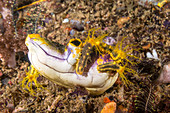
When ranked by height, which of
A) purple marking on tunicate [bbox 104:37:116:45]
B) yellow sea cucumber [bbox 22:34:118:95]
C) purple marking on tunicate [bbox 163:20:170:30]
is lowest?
yellow sea cucumber [bbox 22:34:118:95]

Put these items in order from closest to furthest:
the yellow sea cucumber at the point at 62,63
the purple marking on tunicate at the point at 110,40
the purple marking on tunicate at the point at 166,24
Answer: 1. the yellow sea cucumber at the point at 62,63
2. the purple marking on tunicate at the point at 110,40
3. the purple marking on tunicate at the point at 166,24

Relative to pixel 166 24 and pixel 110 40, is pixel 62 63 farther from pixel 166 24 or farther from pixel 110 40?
pixel 166 24

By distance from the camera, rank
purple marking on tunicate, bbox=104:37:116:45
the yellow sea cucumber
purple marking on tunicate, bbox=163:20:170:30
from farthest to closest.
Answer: purple marking on tunicate, bbox=163:20:170:30 < purple marking on tunicate, bbox=104:37:116:45 < the yellow sea cucumber

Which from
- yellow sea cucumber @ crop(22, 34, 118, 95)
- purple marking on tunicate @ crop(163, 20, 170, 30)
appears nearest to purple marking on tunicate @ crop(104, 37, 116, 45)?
yellow sea cucumber @ crop(22, 34, 118, 95)

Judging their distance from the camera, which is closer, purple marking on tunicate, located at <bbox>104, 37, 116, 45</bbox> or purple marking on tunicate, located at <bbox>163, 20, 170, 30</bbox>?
purple marking on tunicate, located at <bbox>104, 37, 116, 45</bbox>

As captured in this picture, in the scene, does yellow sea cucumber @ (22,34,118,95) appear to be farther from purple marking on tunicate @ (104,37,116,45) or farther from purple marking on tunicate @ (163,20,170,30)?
purple marking on tunicate @ (163,20,170,30)

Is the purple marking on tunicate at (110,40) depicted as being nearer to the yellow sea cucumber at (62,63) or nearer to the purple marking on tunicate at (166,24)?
the yellow sea cucumber at (62,63)

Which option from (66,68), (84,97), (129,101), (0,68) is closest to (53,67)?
(66,68)

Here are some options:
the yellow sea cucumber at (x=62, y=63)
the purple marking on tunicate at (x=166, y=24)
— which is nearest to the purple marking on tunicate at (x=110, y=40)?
the yellow sea cucumber at (x=62, y=63)

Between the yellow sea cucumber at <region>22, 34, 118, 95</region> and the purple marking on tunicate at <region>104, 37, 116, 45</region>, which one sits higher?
the purple marking on tunicate at <region>104, 37, 116, 45</region>

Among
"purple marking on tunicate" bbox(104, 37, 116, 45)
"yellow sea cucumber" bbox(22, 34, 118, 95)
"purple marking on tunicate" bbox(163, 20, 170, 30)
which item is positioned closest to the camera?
"yellow sea cucumber" bbox(22, 34, 118, 95)

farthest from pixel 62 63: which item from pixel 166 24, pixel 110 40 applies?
pixel 166 24
